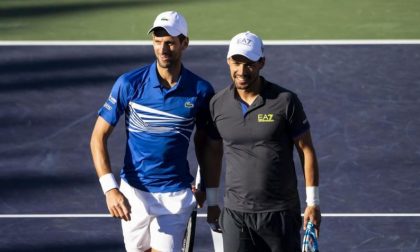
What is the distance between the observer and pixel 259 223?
7.97 meters

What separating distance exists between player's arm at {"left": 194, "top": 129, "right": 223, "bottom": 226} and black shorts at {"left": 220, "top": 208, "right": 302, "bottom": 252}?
27cm

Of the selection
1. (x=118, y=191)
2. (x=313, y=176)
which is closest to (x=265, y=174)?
(x=313, y=176)

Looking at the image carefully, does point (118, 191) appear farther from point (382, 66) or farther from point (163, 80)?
point (382, 66)

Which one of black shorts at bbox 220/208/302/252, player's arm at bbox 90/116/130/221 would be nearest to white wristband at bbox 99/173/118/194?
player's arm at bbox 90/116/130/221

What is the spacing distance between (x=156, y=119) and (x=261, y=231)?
1049 millimetres

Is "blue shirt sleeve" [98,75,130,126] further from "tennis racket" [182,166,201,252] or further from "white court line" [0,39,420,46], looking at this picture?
"white court line" [0,39,420,46]

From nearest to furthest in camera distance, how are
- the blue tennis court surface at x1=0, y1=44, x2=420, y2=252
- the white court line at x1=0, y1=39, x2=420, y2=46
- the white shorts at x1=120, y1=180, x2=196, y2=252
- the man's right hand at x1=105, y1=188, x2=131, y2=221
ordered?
the man's right hand at x1=105, y1=188, x2=131, y2=221, the white shorts at x1=120, y1=180, x2=196, y2=252, the blue tennis court surface at x1=0, y1=44, x2=420, y2=252, the white court line at x1=0, y1=39, x2=420, y2=46

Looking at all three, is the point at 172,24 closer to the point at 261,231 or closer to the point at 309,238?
the point at 261,231

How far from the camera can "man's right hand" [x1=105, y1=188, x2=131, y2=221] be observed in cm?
776

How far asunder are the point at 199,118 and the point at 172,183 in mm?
491

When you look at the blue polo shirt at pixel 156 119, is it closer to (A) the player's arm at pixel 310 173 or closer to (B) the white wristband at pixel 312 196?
(A) the player's arm at pixel 310 173

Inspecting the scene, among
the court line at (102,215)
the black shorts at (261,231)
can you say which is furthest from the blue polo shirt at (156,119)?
the court line at (102,215)

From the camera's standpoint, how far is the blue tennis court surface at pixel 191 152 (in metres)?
10.7

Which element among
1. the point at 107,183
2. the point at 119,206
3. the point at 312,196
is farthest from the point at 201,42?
the point at 119,206
